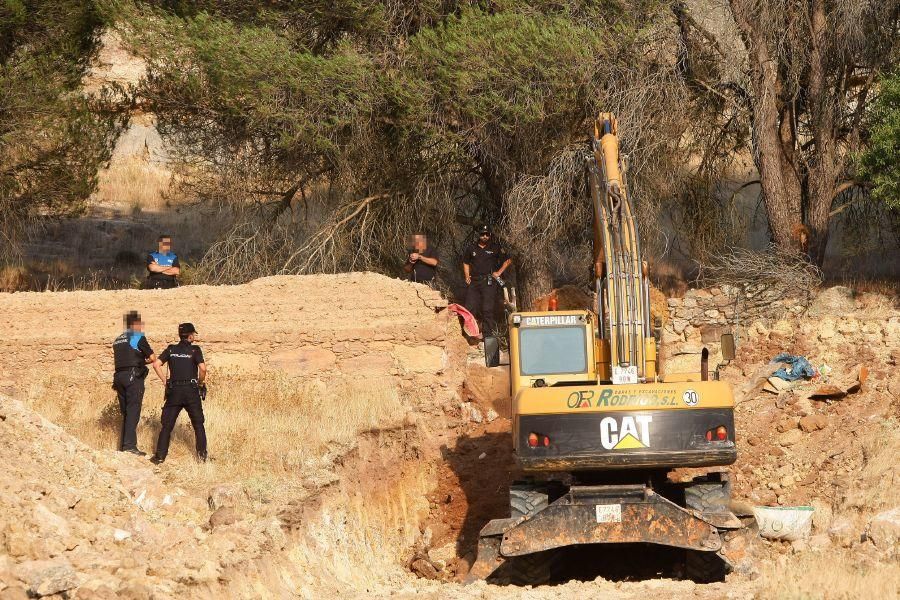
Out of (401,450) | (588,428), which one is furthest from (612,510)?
(401,450)

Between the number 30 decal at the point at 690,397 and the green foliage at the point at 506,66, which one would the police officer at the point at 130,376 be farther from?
the green foliage at the point at 506,66

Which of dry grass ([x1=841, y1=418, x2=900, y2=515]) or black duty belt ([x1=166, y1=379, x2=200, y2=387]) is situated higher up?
black duty belt ([x1=166, y1=379, x2=200, y2=387])

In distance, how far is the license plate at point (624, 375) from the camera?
12.4 metres

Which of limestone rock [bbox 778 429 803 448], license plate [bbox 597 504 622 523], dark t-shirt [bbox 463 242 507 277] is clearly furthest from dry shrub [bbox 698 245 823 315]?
license plate [bbox 597 504 622 523]

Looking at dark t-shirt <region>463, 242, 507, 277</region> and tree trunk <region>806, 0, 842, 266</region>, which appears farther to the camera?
tree trunk <region>806, 0, 842, 266</region>

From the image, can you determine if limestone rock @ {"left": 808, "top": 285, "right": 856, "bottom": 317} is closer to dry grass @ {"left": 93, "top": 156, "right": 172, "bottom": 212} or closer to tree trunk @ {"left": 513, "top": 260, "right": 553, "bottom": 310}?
tree trunk @ {"left": 513, "top": 260, "right": 553, "bottom": 310}

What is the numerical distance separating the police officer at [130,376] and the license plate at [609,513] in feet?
17.6

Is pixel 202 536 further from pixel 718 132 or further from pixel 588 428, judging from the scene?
pixel 718 132

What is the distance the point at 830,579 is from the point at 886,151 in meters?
11.7

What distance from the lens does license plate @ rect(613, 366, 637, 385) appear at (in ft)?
40.7

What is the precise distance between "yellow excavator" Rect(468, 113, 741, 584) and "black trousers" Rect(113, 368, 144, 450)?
Answer: 4189mm

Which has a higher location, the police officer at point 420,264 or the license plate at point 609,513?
the police officer at point 420,264

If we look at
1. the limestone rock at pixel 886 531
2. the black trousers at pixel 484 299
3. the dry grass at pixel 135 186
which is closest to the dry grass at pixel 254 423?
the black trousers at pixel 484 299

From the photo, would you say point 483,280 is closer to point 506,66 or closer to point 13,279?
point 506,66
